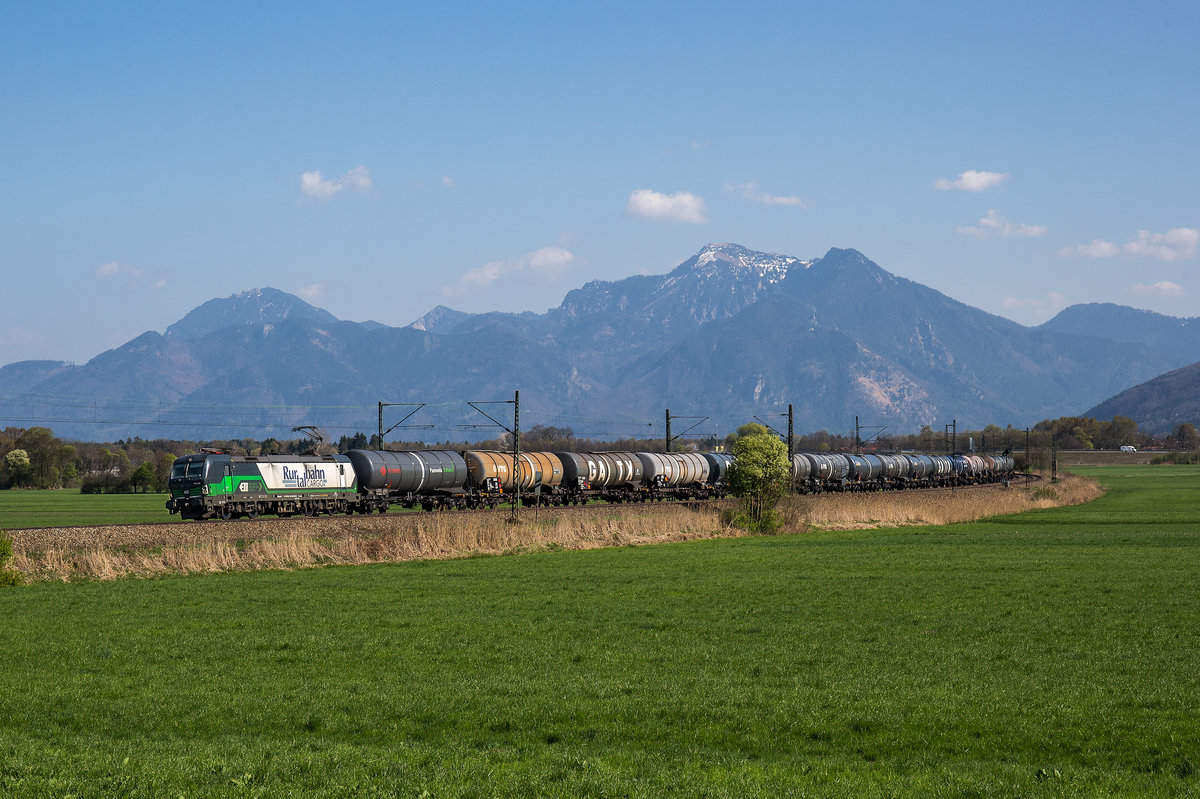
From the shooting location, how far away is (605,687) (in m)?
18.8

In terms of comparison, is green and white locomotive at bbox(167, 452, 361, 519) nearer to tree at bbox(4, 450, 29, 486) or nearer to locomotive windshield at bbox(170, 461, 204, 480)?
locomotive windshield at bbox(170, 461, 204, 480)

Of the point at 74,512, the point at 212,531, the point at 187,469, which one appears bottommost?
the point at 74,512

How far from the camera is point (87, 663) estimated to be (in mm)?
21172

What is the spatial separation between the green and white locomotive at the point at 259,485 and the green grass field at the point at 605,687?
81.0ft

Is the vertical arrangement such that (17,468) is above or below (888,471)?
above

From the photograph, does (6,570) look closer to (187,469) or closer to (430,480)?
(187,469)

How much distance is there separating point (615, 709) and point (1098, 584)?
22310 millimetres

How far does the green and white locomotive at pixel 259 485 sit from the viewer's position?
194 ft

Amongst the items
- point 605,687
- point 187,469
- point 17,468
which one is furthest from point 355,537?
point 17,468

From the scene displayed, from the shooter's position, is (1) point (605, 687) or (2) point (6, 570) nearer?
(1) point (605, 687)

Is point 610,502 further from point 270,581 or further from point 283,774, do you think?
point 283,774

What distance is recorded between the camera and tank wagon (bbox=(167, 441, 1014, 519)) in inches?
2363

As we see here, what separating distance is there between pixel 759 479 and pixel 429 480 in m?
21.4

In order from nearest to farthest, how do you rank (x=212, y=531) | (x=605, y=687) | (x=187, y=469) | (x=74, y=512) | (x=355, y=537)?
(x=605, y=687)
(x=355, y=537)
(x=212, y=531)
(x=187, y=469)
(x=74, y=512)
